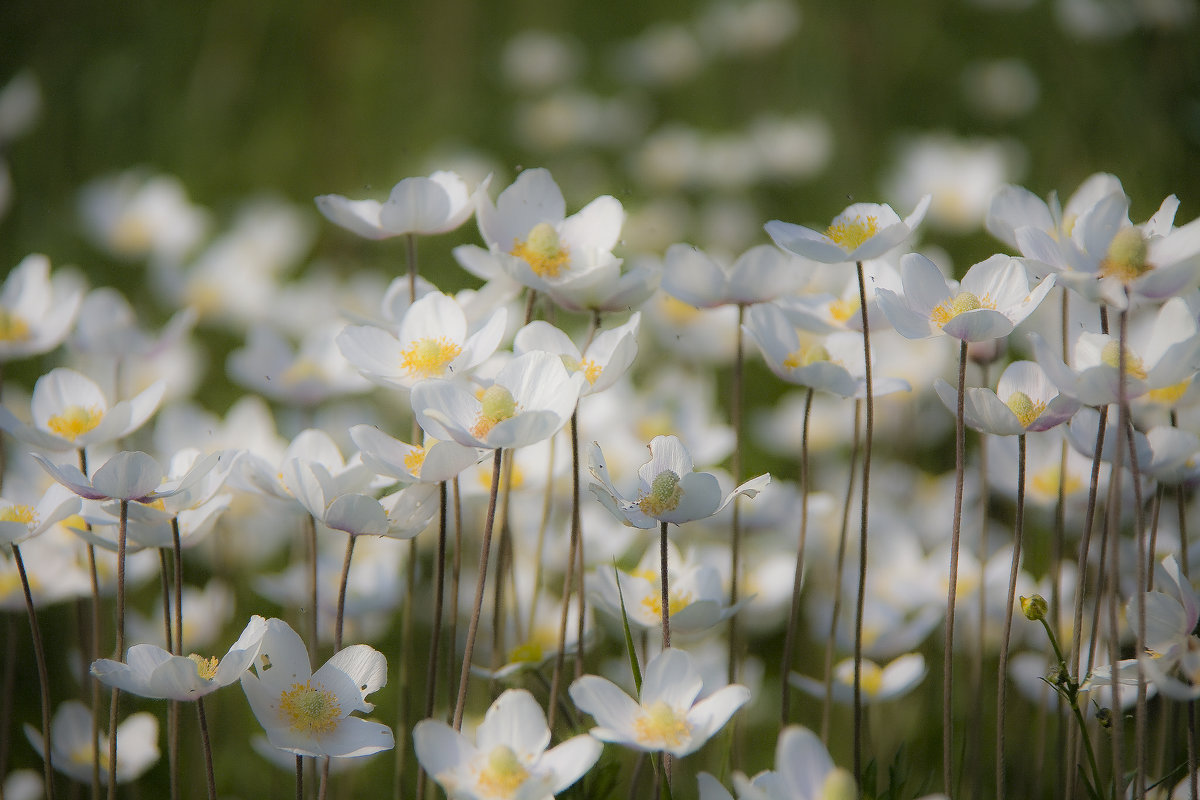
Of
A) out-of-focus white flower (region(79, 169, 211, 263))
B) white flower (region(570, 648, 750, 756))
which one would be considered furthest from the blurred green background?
white flower (region(570, 648, 750, 756))

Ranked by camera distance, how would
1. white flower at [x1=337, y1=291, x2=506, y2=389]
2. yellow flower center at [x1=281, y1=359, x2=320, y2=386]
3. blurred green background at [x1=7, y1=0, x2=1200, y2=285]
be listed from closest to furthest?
white flower at [x1=337, y1=291, x2=506, y2=389], yellow flower center at [x1=281, y1=359, x2=320, y2=386], blurred green background at [x1=7, y1=0, x2=1200, y2=285]

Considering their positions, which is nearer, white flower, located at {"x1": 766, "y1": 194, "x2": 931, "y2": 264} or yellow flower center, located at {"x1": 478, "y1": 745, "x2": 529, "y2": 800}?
yellow flower center, located at {"x1": 478, "y1": 745, "x2": 529, "y2": 800}

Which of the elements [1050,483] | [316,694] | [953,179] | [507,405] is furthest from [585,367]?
[953,179]

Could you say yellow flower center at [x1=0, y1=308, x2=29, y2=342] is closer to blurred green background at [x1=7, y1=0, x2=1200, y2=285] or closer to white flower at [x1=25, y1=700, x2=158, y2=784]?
white flower at [x1=25, y1=700, x2=158, y2=784]

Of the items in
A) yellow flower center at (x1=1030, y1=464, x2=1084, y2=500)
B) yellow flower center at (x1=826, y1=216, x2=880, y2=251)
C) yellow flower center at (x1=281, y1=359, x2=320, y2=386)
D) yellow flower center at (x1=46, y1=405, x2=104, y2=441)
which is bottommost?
yellow flower center at (x1=1030, y1=464, x2=1084, y2=500)

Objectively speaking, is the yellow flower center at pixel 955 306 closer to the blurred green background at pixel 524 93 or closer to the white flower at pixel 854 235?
the white flower at pixel 854 235

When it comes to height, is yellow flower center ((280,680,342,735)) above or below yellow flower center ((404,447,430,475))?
below

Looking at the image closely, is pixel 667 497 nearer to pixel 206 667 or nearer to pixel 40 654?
pixel 206 667
